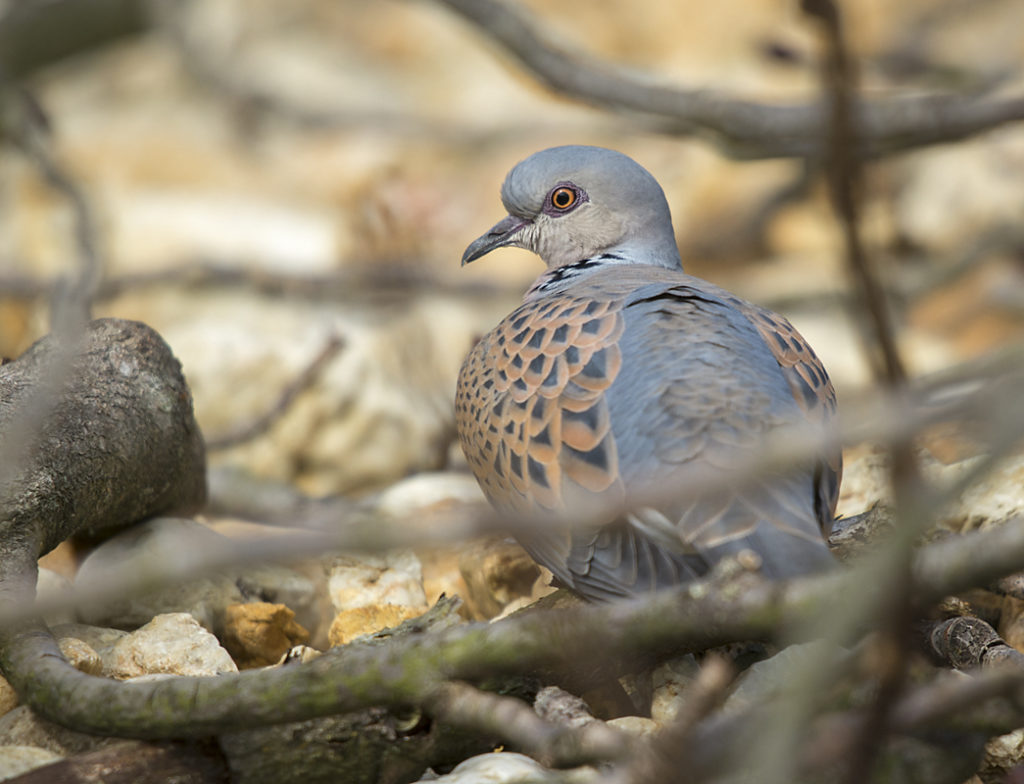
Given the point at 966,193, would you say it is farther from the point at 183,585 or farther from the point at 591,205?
the point at 183,585

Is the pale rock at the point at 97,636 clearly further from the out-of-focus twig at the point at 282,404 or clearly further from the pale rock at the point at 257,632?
the out-of-focus twig at the point at 282,404

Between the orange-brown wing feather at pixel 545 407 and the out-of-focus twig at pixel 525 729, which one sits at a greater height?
the orange-brown wing feather at pixel 545 407

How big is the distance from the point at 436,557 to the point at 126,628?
1065mm

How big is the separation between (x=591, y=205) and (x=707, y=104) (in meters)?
1.34

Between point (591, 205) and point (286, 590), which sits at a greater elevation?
point (591, 205)

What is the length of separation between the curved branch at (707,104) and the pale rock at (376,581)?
2.46 metres

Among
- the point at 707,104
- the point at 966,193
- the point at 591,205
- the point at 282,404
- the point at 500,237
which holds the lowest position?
the point at 282,404

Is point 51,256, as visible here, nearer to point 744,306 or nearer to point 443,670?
point 744,306

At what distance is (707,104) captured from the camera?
205 inches

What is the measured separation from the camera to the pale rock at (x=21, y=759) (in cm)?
227

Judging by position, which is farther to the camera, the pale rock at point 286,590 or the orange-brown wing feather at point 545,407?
the pale rock at point 286,590

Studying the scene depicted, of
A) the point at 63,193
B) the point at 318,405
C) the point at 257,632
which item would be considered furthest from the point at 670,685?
the point at 63,193

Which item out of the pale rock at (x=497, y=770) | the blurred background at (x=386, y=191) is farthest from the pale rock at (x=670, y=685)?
the blurred background at (x=386, y=191)

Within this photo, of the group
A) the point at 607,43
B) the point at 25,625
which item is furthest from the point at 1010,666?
the point at 607,43
